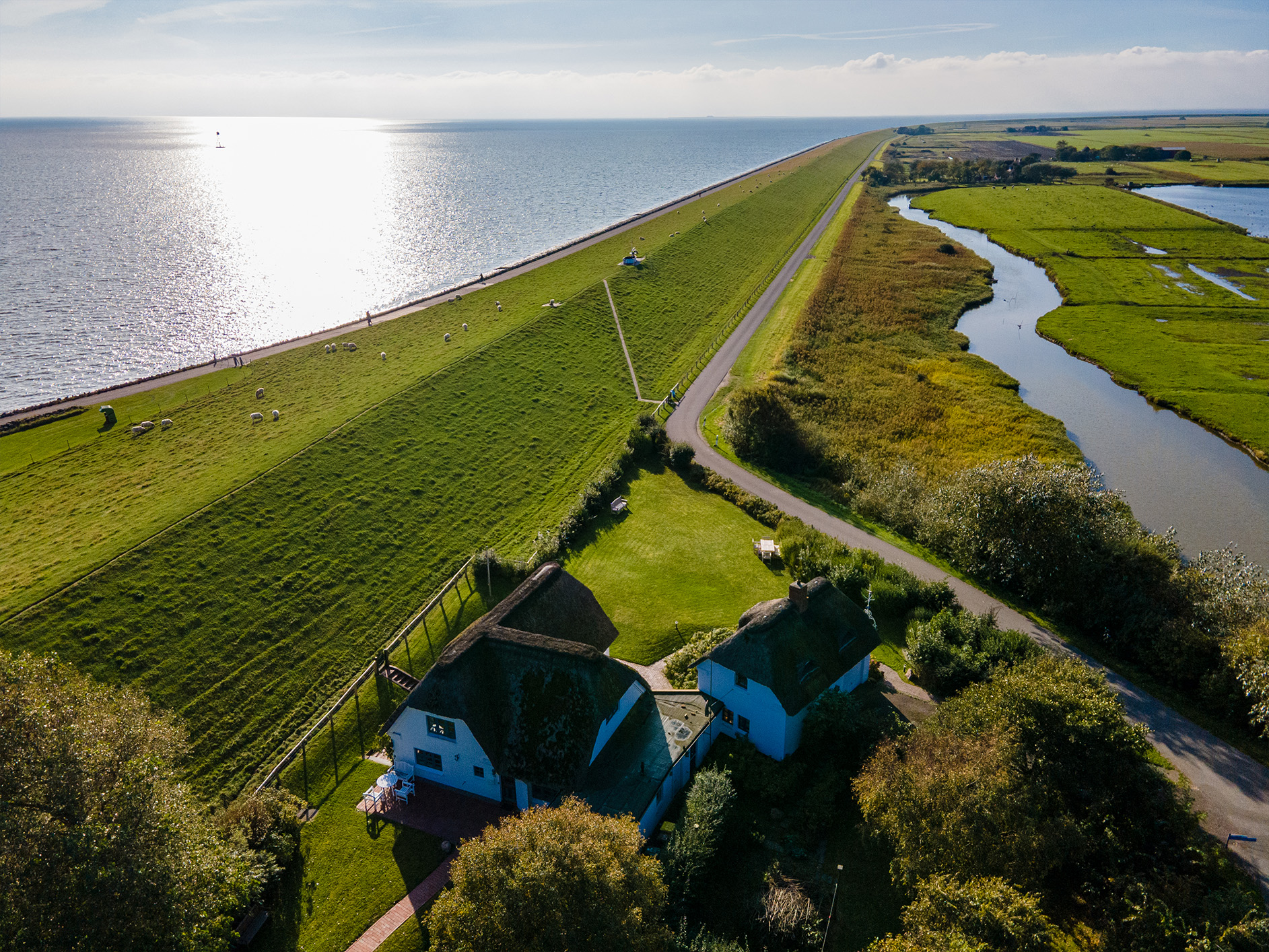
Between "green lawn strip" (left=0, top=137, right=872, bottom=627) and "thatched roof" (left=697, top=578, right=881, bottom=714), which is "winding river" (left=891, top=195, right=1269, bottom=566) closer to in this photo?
"thatched roof" (left=697, top=578, right=881, bottom=714)

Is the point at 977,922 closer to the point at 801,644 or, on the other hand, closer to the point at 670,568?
the point at 801,644

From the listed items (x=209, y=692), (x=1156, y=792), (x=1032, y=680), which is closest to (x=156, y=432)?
(x=209, y=692)

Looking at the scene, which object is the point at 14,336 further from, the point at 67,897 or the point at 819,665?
the point at 819,665

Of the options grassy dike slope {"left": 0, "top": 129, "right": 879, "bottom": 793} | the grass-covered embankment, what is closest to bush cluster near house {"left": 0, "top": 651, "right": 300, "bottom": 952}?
grassy dike slope {"left": 0, "top": 129, "right": 879, "bottom": 793}

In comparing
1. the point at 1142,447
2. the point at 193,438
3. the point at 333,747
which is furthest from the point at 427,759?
the point at 1142,447

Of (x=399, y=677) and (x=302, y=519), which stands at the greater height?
(x=302, y=519)

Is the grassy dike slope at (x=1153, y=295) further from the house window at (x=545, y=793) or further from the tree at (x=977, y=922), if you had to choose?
the house window at (x=545, y=793)
